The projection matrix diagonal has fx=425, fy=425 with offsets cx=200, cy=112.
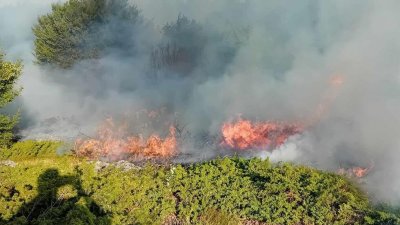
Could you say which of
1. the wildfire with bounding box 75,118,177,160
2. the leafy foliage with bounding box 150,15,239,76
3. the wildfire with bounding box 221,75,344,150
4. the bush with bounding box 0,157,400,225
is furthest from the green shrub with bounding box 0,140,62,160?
the leafy foliage with bounding box 150,15,239,76

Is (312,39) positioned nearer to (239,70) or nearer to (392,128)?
(239,70)

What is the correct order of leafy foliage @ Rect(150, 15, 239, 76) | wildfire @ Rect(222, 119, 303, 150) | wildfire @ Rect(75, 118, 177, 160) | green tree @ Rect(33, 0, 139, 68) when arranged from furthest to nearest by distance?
green tree @ Rect(33, 0, 139, 68) → leafy foliage @ Rect(150, 15, 239, 76) → wildfire @ Rect(75, 118, 177, 160) → wildfire @ Rect(222, 119, 303, 150)

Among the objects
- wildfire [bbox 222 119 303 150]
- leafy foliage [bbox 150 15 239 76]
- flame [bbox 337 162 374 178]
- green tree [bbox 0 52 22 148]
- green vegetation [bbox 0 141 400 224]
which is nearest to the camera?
green vegetation [bbox 0 141 400 224]

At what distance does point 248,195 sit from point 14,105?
2883 cm

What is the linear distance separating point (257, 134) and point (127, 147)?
6.55 m

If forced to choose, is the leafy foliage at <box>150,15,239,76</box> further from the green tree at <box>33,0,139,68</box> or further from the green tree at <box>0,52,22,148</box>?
the green tree at <box>0,52,22,148</box>

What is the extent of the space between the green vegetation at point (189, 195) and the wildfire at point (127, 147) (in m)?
9.73

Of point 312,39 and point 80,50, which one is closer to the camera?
point 312,39

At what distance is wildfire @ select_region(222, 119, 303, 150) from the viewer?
2019cm

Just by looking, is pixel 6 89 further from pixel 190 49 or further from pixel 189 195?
pixel 190 49

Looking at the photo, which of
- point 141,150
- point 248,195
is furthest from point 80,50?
point 248,195

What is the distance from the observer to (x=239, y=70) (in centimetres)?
2767

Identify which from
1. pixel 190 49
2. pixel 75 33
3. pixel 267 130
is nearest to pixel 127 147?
pixel 267 130

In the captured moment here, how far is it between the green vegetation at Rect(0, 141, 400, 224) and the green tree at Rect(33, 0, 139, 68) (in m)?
30.7
